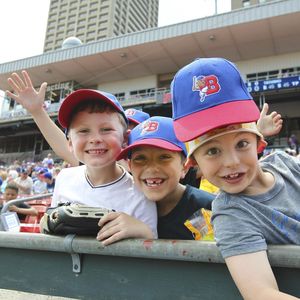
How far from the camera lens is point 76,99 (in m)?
1.67

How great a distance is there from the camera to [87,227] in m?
1.15

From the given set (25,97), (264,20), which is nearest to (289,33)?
(264,20)

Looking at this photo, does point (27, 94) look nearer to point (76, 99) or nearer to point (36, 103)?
point (36, 103)

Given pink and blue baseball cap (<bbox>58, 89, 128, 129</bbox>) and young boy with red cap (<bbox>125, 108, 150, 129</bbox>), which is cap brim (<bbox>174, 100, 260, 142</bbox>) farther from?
young boy with red cap (<bbox>125, 108, 150, 129</bbox>)

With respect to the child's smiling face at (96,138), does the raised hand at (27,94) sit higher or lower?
higher

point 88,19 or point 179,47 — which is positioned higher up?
point 88,19

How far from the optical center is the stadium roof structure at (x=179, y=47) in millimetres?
19594

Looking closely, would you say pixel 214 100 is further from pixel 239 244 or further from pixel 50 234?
pixel 50 234

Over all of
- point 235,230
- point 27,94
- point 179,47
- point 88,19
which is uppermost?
point 88,19

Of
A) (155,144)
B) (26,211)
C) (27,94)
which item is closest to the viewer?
(155,144)

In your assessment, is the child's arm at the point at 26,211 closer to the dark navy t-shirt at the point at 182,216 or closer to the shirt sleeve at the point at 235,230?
the dark navy t-shirt at the point at 182,216

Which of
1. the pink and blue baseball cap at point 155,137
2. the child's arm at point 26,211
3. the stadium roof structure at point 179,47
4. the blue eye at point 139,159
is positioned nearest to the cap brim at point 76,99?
the pink and blue baseball cap at point 155,137

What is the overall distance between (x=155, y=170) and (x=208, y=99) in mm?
553

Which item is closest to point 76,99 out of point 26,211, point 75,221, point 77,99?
point 77,99
